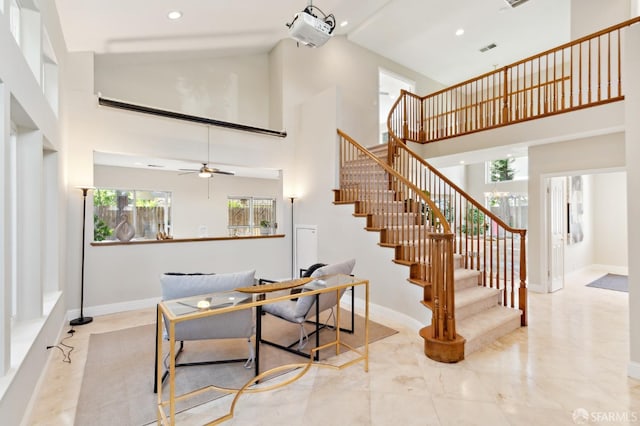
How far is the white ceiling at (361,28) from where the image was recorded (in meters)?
3.97

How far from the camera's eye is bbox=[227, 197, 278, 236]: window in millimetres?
8969

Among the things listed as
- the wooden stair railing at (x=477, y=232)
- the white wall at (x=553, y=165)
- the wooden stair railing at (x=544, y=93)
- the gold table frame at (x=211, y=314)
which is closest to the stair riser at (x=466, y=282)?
the wooden stair railing at (x=477, y=232)

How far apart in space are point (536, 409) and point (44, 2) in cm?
522

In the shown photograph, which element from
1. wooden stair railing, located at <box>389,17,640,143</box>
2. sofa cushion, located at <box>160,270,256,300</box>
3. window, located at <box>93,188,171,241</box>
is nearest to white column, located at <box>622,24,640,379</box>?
wooden stair railing, located at <box>389,17,640,143</box>

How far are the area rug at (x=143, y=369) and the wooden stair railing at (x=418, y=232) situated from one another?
29.5 inches

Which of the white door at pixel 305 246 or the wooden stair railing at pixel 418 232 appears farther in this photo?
the white door at pixel 305 246

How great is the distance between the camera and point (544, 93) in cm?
565

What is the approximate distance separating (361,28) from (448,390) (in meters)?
7.12

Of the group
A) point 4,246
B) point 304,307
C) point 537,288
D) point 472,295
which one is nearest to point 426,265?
point 472,295

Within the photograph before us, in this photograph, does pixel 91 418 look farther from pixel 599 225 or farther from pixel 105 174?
pixel 599 225

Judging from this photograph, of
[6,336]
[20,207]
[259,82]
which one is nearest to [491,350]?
[6,336]

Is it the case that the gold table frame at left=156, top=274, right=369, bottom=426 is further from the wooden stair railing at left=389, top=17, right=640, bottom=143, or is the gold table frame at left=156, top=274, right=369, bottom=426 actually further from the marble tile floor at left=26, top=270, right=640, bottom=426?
the wooden stair railing at left=389, top=17, right=640, bottom=143

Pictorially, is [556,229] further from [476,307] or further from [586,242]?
[476,307]

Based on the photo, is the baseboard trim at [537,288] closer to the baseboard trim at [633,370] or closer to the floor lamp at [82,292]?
the baseboard trim at [633,370]
